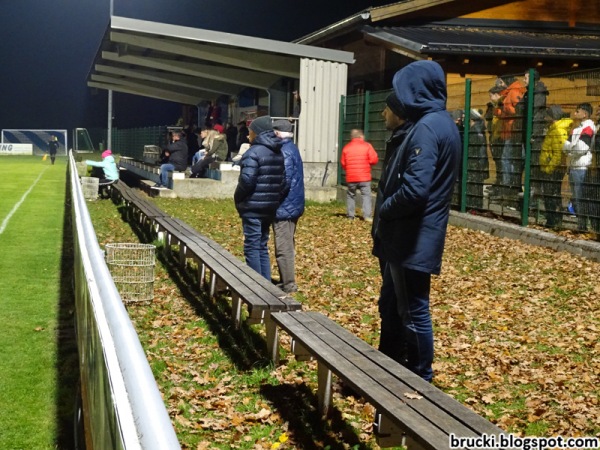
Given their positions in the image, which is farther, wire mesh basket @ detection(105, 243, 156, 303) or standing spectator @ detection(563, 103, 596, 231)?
standing spectator @ detection(563, 103, 596, 231)

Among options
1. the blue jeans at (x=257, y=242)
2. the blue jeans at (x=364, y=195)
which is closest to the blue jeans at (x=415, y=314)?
the blue jeans at (x=257, y=242)

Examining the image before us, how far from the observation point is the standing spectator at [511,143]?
14.5 metres

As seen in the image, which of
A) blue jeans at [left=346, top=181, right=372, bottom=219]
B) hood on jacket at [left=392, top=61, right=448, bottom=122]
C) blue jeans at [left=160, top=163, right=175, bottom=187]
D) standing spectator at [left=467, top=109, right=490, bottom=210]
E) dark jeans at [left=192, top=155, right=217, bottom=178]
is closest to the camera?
hood on jacket at [left=392, top=61, right=448, bottom=122]

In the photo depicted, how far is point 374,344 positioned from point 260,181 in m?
2.17

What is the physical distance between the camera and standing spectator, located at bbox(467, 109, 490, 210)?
617 inches

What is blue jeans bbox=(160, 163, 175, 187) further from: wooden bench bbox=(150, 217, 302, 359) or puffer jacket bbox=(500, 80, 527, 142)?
wooden bench bbox=(150, 217, 302, 359)

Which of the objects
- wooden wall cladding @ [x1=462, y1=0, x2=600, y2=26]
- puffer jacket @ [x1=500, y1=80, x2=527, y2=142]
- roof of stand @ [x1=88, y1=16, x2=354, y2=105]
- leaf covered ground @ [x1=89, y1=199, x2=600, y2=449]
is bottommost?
leaf covered ground @ [x1=89, y1=199, x2=600, y2=449]

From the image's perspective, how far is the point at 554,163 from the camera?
44.1ft

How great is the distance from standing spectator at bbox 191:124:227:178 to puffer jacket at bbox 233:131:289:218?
14.5 meters

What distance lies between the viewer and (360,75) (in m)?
25.2

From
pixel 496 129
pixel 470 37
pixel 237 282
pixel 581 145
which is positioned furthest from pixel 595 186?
pixel 470 37

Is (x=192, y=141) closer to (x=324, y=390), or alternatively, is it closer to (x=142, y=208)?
(x=142, y=208)

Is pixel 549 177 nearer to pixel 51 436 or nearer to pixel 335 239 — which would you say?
pixel 335 239

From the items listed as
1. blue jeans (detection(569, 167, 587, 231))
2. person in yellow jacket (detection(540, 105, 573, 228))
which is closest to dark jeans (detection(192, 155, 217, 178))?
person in yellow jacket (detection(540, 105, 573, 228))
